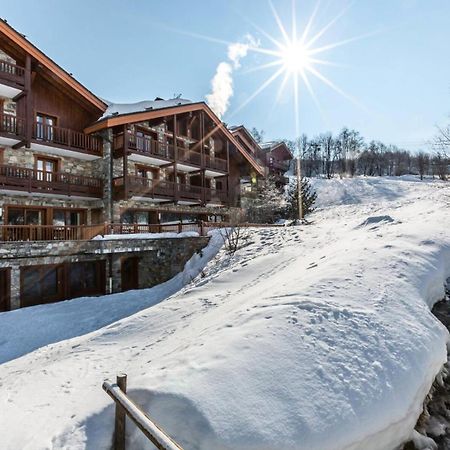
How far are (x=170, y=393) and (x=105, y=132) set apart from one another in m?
18.1

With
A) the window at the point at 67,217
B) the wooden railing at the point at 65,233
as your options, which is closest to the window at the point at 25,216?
the window at the point at 67,217

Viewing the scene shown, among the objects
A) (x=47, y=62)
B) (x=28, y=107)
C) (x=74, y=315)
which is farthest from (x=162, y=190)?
(x=74, y=315)

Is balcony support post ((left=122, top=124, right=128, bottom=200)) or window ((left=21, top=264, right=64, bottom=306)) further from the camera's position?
balcony support post ((left=122, top=124, right=128, bottom=200))

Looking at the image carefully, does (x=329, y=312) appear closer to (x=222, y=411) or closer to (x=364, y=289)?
(x=364, y=289)

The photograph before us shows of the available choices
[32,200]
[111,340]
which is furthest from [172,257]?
[111,340]

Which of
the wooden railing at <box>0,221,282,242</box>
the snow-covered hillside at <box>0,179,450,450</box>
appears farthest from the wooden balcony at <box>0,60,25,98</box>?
the snow-covered hillside at <box>0,179,450,450</box>

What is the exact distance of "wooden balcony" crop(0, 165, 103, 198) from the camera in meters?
14.6

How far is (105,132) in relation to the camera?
730 inches

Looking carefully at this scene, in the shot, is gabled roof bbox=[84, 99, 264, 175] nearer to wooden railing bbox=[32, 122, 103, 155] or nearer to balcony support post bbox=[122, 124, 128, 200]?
wooden railing bbox=[32, 122, 103, 155]

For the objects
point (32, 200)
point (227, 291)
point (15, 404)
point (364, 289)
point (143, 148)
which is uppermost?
point (143, 148)

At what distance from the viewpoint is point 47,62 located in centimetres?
1638

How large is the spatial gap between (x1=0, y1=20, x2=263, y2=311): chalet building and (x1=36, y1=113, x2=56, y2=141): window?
2.0 inches

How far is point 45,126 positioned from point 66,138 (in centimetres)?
117

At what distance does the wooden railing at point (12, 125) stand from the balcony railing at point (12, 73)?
5.16 ft
